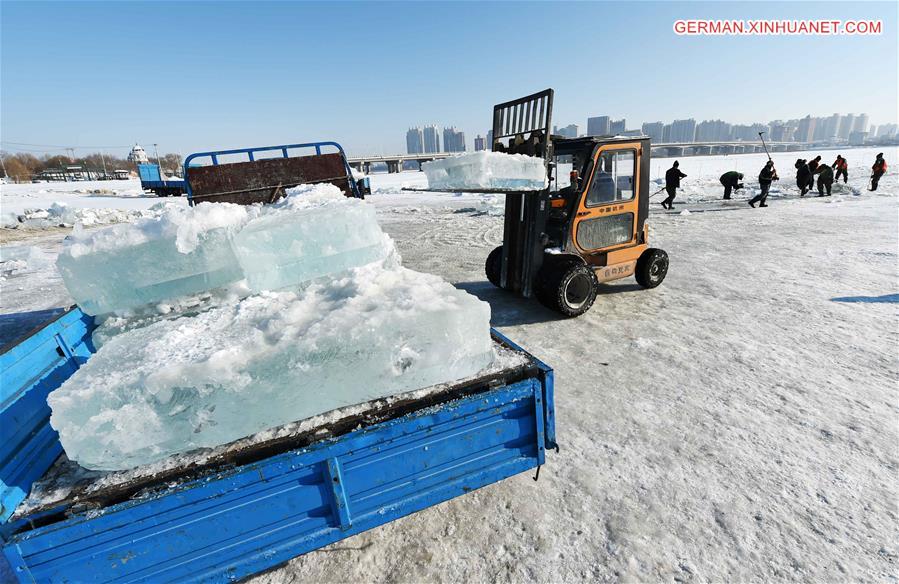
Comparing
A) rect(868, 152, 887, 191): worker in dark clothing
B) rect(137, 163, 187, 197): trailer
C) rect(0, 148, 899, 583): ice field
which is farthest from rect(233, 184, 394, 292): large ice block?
rect(137, 163, 187, 197): trailer

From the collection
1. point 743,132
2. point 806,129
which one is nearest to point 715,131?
point 743,132

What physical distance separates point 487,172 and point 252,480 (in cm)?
340

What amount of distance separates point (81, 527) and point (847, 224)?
14649 millimetres

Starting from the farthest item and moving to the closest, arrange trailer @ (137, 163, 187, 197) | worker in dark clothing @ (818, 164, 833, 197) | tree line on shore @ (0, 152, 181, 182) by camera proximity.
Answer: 1. tree line on shore @ (0, 152, 181, 182)
2. trailer @ (137, 163, 187, 197)
3. worker in dark clothing @ (818, 164, 833, 197)

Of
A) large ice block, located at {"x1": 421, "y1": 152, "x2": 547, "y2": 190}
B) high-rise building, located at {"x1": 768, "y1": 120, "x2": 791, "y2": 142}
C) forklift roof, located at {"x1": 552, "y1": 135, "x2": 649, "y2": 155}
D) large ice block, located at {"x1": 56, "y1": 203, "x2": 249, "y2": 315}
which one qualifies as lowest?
large ice block, located at {"x1": 56, "y1": 203, "x2": 249, "y2": 315}

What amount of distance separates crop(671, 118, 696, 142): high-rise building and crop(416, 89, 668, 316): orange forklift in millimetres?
127368

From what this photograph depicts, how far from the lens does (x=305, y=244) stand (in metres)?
2.51

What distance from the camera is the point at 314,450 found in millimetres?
1776

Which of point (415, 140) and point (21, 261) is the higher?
point (415, 140)

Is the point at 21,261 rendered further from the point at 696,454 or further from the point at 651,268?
the point at 696,454

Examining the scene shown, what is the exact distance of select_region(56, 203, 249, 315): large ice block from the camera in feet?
7.88

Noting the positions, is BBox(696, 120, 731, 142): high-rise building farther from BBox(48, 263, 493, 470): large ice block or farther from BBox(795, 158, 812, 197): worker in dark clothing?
BBox(48, 263, 493, 470): large ice block

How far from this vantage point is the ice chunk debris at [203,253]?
240 centimetres

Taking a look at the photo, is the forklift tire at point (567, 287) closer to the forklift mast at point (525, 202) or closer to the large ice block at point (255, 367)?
the forklift mast at point (525, 202)
